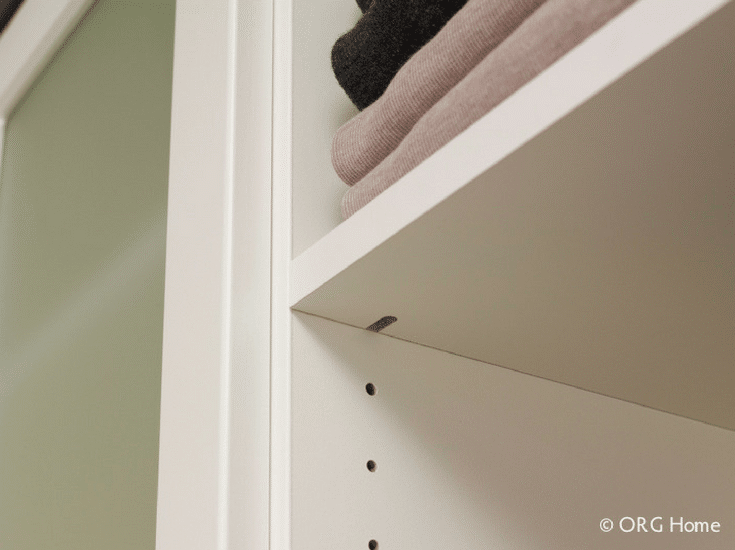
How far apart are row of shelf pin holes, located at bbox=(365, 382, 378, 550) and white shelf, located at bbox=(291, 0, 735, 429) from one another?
4cm

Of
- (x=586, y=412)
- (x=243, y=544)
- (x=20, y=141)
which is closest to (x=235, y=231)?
(x=243, y=544)

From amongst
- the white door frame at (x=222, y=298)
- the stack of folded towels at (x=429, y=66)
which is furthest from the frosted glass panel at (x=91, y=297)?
the stack of folded towels at (x=429, y=66)

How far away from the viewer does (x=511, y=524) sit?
1.45ft

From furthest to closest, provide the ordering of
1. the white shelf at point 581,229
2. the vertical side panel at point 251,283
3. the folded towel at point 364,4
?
the folded towel at point 364,4
the vertical side panel at point 251,283
the white shelf at point 581,229

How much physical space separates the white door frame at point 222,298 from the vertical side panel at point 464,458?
0.02 meters

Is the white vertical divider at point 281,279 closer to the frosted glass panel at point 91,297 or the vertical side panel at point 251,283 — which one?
the vertical side panel at point 251,283

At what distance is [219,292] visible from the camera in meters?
0.37

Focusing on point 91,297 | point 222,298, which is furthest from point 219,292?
point 91,297

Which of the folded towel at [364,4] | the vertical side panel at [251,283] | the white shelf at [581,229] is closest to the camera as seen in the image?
the white shelf at [581,229]

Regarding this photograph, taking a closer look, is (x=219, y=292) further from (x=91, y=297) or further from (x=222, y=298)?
(x=91, y=297)

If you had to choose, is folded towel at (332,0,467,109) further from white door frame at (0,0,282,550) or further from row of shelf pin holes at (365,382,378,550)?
row of shelf pin holes at (365,382,378,550)

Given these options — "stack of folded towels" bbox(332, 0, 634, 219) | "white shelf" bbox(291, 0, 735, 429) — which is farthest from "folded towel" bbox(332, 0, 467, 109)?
"white shelf" bbox(291, 0, 735, 429)

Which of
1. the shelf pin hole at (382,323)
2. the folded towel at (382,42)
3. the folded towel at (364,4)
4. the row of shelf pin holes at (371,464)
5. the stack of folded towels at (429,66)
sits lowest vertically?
the row of shelf pin holes at (371,464)

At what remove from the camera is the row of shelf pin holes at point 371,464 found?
1.23 feet
